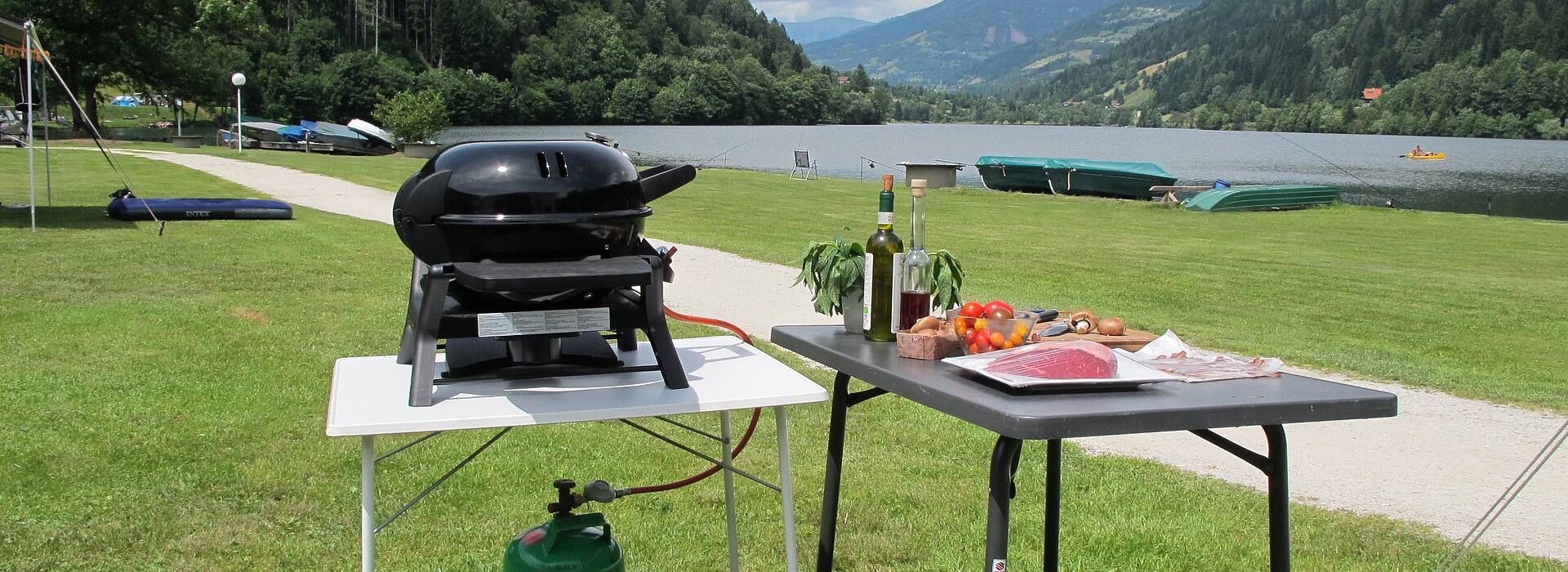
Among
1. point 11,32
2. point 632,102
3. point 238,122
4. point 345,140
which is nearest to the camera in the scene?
point 11,32

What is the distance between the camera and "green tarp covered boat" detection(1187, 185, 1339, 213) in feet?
89.0

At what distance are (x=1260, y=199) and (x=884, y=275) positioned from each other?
27.2 metres

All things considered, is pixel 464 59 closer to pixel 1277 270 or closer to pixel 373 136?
pixel 373 136

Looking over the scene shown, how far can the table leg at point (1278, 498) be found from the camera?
2.59 meters

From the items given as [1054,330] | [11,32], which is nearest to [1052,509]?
[1054,330]

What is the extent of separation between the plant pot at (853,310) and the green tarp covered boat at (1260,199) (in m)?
25.4

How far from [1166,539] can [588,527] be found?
235 cm

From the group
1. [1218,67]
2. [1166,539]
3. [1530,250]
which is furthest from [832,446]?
[1218,67]

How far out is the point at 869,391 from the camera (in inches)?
120

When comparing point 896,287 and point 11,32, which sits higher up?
point 11,32

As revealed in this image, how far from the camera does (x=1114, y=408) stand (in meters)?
2.15

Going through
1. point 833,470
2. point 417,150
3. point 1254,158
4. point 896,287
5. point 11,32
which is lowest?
point 833,470

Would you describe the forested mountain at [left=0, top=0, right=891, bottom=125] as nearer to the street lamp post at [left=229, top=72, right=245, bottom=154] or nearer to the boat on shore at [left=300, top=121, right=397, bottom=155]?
the street lamp post at [left=229, top=72, right=245, bottom=154]

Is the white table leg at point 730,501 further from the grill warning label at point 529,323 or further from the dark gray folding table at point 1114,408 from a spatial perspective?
the grill warning label at point 529,323
